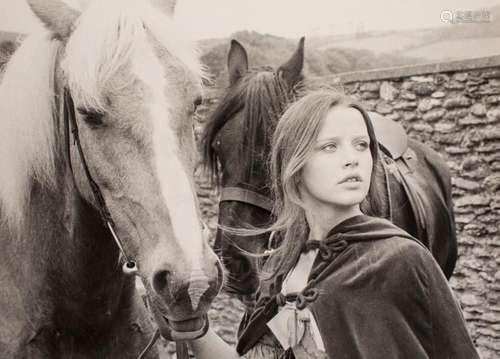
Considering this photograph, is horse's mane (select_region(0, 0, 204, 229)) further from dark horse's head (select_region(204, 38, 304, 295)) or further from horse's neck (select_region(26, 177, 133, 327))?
dark horse's head (select_region(204, 38, 304, 295))

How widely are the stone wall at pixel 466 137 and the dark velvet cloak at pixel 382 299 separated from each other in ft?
6.47

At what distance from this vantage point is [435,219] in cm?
265

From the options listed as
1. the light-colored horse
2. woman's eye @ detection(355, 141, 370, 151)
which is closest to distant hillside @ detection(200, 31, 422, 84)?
the light-colored horse

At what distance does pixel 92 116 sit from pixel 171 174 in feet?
0.72

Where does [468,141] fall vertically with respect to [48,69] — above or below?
below

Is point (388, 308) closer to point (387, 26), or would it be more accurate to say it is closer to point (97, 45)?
point (97, 45)

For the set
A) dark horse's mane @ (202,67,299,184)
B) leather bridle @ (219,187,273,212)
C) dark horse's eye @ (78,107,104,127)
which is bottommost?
leather bridle @ (219,187,273,212)

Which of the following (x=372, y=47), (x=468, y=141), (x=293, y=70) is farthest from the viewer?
(x=468, y=141)

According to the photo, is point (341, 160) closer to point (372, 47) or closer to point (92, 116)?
point (92, 116)

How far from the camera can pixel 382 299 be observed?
3.35ft

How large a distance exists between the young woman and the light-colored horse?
0.20 m

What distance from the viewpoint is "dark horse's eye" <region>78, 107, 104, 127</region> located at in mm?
1125

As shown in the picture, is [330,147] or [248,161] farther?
[248,161]

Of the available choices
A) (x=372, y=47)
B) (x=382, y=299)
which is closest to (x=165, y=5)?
(x=382, y=299)
